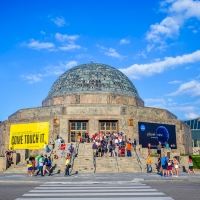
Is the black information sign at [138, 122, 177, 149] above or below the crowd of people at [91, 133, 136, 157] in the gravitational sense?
above

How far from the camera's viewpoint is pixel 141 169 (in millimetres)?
13523

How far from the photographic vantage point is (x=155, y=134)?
67.6 ft

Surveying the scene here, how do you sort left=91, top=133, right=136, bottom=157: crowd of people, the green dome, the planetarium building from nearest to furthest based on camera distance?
left=91, top=133, right=136, bottom=157: crowd of people → the planetarium building → the green dome

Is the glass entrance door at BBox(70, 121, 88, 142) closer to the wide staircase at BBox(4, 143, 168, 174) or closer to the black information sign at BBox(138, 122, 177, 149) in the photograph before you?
the black information sign at BBox(138, 122, 177, 149)

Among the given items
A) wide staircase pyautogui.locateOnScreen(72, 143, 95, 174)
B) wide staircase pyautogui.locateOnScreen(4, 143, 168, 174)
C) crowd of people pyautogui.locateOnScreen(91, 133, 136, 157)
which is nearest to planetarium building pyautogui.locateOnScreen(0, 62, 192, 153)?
crowd of people pyautogui.locateOnScreen(91, 133, 136, 157)

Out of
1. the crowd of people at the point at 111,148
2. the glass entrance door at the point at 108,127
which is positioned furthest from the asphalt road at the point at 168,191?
the glass entrance door at the point at 108,127

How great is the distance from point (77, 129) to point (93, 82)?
7.12 m

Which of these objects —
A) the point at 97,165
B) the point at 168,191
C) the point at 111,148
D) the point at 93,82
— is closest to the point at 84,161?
the point at 97,165

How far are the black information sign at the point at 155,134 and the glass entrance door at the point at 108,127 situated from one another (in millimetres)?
2041

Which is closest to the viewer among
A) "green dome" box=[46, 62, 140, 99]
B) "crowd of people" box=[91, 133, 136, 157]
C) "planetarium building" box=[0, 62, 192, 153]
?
"crowd of people" box=[91, 133, 136, 157]

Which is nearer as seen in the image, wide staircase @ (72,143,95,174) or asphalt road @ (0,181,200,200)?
asphalt road @ (0,181,200,200)

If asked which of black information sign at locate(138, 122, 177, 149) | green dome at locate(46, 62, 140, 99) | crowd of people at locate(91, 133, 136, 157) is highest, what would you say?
green dome at locate(46, 62, 140, 99)

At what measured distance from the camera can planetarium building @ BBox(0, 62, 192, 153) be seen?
20062 millimetres

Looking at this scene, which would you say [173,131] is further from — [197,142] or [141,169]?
[197,142]
